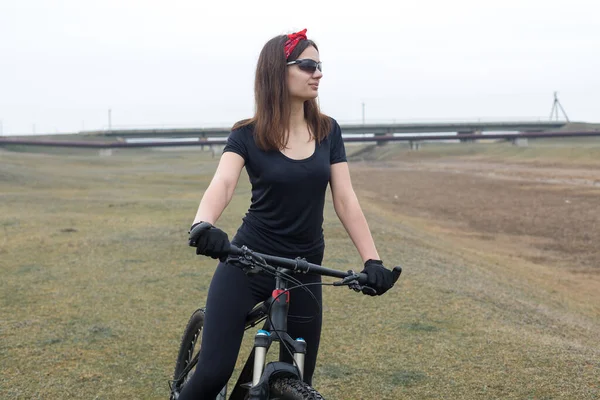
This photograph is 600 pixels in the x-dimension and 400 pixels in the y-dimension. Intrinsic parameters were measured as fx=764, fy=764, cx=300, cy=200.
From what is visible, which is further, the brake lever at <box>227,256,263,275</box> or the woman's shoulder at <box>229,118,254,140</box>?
the woman's shoulder at <box>229,118,254,140</box>

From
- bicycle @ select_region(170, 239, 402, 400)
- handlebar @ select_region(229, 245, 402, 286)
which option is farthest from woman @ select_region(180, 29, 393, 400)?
handlebar @ select_region(229, 245, 402, 286)

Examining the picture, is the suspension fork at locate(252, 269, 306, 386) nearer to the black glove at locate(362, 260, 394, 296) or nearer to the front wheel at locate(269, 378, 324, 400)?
the front wheel at locate(269, 378, 324, 400)

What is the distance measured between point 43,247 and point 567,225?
14.1m

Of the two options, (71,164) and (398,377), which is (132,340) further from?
(71,164)

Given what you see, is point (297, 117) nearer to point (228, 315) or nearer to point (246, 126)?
point (246, 126)

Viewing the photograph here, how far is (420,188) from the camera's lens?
38000 mm

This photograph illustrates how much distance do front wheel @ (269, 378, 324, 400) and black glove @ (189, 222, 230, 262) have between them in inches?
21.4

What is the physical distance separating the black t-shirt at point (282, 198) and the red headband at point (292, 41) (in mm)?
386

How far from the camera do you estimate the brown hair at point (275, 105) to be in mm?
3254

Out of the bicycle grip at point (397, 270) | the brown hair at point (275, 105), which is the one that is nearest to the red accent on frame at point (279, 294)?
the bicycle grip at point (397, 270)

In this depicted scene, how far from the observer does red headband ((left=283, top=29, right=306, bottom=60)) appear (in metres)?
3.37

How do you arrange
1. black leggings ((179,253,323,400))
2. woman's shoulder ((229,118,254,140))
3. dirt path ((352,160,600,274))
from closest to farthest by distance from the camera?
black leggings ((179,253,323,400)) → woman's shoulder ((229,118,254,140)) → dirt path ((352,160,600,274))

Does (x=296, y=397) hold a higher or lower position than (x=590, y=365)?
higher

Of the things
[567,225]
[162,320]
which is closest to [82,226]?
[162,320]
